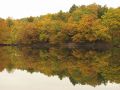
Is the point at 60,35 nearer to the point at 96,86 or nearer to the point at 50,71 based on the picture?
the point at 50,71

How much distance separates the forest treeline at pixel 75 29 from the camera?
7725 centimetres

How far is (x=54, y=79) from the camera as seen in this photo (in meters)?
25.4

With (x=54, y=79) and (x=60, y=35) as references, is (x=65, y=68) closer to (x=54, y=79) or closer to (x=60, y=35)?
(x=54, y=79)

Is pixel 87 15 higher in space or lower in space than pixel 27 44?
higher

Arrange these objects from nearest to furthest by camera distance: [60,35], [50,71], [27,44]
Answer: [50,71]
[60,35]
[27,44]

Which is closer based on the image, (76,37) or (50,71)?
(50,71)

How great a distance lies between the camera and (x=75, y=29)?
Answer: 81500 millimetres

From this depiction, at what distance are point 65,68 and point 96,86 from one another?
9.97 meters

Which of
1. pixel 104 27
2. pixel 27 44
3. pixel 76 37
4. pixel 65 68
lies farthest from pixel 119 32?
pixel 65 68

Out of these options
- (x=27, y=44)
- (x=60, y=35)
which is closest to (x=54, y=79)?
(x=60, y=35)

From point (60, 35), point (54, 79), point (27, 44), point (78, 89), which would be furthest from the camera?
point (27, 44)

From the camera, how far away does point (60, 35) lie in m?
81.4

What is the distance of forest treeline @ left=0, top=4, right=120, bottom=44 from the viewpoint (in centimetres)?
7725

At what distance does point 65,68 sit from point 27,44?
56498mm
